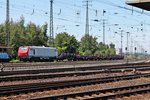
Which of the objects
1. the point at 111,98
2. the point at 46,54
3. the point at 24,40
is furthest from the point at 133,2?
the point at 24,40

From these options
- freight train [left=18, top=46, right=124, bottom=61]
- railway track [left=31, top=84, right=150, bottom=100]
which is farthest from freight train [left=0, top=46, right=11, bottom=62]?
railway track [left=31, top=84, right=150, bottom=100]

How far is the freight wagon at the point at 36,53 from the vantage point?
63.5 meters

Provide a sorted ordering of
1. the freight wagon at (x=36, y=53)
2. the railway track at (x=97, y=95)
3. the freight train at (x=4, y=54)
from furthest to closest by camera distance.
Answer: the freight wagon at (x=36, y=53)
the freight train at (x=4, y=54)
the railway track at (x=97, y=95)

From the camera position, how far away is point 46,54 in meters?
67.4

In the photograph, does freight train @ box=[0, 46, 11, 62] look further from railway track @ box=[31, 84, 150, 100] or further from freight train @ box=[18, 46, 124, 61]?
railway track @ box=[31, 84, 150, 100]

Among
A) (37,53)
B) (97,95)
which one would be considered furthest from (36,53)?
(97,95)

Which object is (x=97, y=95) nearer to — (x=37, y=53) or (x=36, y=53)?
(x=36, y=53)

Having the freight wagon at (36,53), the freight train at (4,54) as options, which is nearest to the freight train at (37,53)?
the freight wagon at (36,53)

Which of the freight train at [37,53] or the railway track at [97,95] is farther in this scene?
the freight train at [37,53]

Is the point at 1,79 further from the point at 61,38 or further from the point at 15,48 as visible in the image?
the point at 61,38

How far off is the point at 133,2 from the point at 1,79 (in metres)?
12.4

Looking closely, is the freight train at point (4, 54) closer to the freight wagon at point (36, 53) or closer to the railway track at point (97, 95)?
the freight wagon at point (36, 53)

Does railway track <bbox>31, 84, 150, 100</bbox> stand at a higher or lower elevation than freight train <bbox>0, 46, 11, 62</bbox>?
lower

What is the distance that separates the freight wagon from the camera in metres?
63.5
